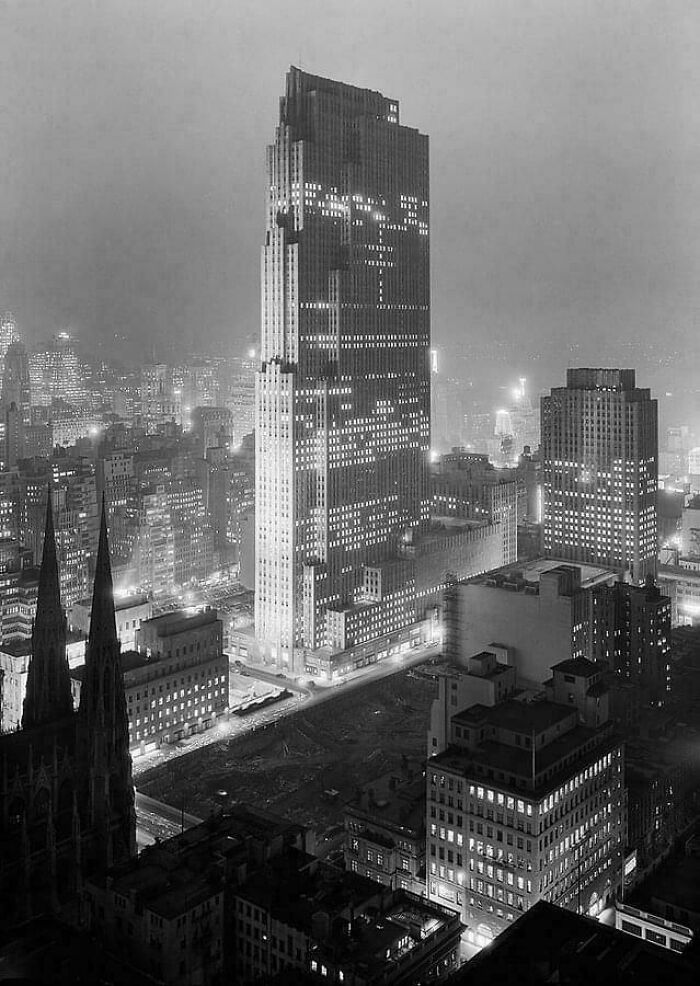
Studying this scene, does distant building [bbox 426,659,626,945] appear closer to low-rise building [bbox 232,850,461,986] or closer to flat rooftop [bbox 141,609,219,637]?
low-rise building [bbox 232,850,461,986]

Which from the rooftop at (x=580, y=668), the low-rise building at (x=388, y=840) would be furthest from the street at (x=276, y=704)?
the rooftop at (x=580, y=668)

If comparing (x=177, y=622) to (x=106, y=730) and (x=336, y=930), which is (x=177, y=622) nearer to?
(x=106, y=730)

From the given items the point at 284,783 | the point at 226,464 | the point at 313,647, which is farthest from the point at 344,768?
the point at 226,464

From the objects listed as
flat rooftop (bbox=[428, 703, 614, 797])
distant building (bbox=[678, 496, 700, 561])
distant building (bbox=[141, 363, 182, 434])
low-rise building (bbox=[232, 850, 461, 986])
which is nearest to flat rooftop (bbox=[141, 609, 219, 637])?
flat rooftop (bbox=[428, 703, 614, 797])

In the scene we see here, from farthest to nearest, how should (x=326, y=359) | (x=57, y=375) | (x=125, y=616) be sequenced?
(x=57, y=375) < (x=326, y=359) < (x=125, y=616)

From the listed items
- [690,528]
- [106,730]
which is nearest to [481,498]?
[690,528]
